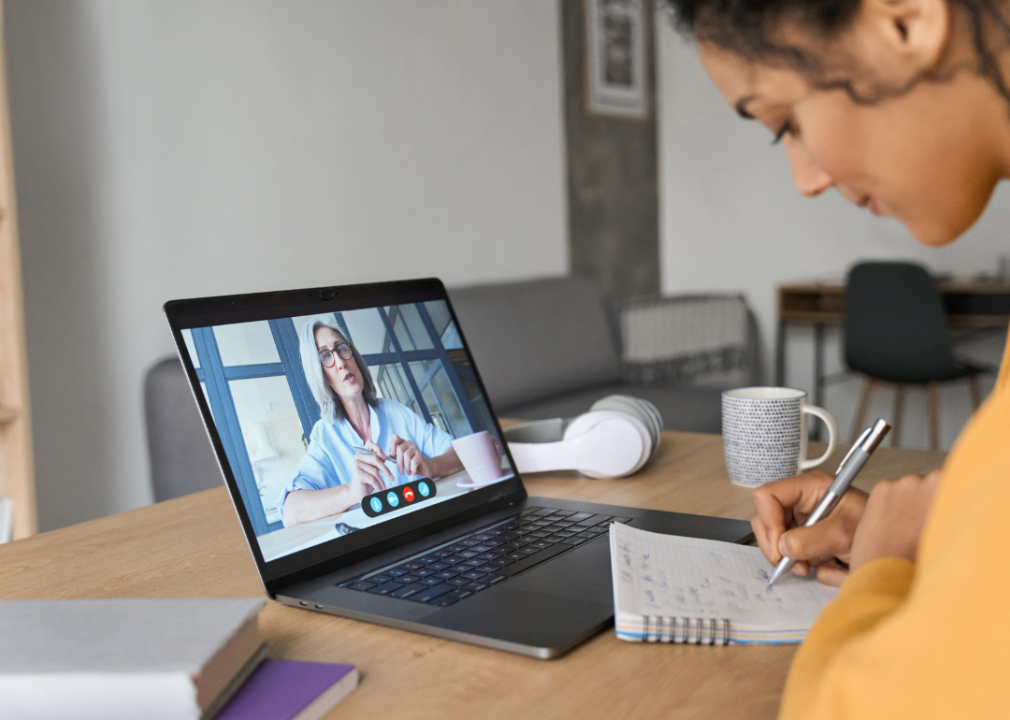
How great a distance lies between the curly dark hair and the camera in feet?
1.46

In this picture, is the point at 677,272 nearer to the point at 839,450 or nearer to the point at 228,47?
the point at 228,47

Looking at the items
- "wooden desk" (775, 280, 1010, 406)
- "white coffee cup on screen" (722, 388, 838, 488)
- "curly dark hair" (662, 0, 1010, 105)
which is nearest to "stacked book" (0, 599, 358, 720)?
"curly dark hair" (662, 0, 1010, 105)

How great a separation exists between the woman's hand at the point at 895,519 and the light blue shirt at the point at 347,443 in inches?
16.6

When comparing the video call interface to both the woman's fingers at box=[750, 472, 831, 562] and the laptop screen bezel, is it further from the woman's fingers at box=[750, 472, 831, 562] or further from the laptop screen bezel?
the woman's fingers at box=[750, 472, 831, 562]

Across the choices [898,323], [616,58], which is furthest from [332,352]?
[616,58]

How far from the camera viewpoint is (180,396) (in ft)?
6.40

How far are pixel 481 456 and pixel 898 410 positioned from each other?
3.20 metres

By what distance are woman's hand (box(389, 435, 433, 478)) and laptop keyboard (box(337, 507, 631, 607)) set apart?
8cm

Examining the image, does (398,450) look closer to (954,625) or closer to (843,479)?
(843,479)

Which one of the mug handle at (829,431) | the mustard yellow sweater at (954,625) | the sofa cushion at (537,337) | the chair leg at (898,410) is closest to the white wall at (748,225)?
the chair leg at (898,410)

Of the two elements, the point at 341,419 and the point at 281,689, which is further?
the point at 341,419

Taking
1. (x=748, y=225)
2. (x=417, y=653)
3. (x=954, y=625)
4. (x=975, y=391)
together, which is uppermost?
(x=748, y=225)

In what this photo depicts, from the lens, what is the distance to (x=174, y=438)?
76.9 inches

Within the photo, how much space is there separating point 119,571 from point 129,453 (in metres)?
1.49
